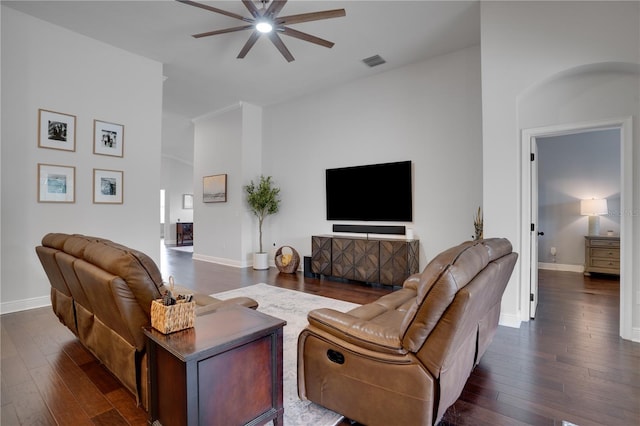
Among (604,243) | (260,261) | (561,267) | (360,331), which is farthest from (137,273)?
(561,267)

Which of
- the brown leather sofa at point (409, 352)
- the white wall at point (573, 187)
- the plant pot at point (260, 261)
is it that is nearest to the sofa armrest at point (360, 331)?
the brown leather sofa at point (409, 352)

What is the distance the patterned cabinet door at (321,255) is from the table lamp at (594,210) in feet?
15.9

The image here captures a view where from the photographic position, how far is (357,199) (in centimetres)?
563

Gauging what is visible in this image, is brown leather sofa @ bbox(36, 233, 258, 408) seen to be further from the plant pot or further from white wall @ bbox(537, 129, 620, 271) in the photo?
white wall @ bbox(537, 129, 620, 271)

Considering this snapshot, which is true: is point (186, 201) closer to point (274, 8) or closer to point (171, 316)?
point (274, 8)

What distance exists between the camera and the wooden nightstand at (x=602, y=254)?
5.39 m

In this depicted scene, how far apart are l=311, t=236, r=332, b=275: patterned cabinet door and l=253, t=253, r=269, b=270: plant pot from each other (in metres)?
1.35

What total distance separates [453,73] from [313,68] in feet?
7.32

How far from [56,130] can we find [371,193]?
15.3 ft

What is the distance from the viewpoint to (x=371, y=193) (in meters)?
5.47

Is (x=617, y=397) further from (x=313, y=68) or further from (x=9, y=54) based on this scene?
(x=9, y=54)

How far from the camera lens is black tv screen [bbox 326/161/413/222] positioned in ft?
16.9

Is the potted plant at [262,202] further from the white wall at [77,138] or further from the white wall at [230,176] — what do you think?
the white wall at [77,138]

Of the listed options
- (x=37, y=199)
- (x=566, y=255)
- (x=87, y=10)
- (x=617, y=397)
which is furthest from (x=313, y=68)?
(x=566, y=255)
